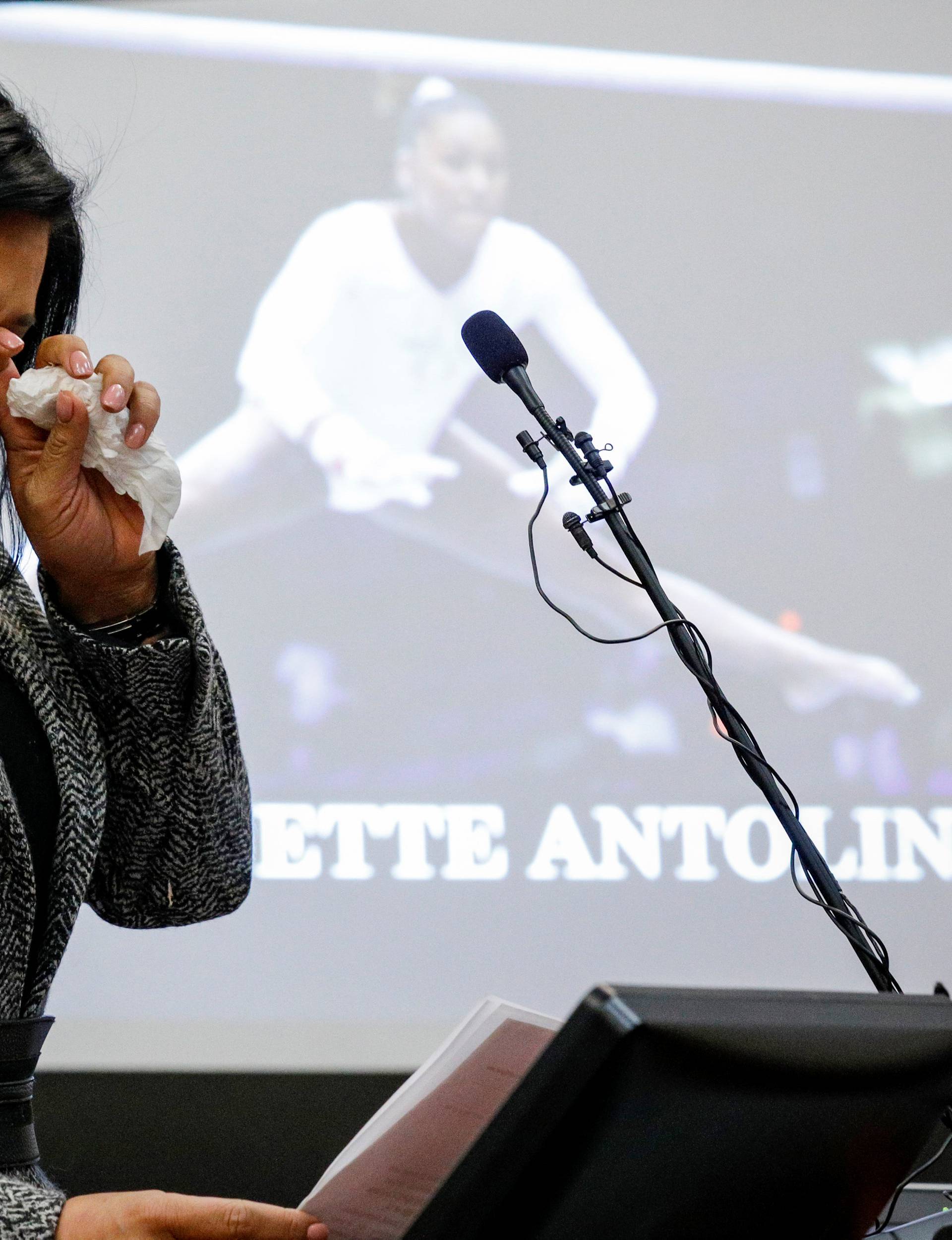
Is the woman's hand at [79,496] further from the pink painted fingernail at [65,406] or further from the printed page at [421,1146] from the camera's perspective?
the printed page at [421,1146]

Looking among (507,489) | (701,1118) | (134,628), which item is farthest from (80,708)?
(507,489)

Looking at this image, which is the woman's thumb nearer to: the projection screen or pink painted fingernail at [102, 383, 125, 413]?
pink painted fingernail at [102, 383, 125, 413]

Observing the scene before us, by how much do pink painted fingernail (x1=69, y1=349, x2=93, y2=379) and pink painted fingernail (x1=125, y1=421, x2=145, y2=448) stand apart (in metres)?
0.05

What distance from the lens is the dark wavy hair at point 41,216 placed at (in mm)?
1031

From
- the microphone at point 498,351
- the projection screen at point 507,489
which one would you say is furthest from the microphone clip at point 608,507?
the projection screen at point 507,489

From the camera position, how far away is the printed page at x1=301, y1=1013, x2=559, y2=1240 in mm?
592

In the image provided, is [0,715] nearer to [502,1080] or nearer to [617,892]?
[502,1080]

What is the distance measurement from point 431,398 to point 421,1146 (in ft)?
6.38

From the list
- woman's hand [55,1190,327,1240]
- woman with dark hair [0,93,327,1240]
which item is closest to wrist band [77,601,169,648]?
woman with dark hair [0,93,327,1240]

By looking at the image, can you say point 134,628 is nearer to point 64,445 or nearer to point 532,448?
point 64,445

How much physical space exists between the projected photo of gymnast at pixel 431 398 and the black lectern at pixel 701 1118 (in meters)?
1.82

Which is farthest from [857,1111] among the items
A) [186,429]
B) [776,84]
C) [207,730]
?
[776,84]

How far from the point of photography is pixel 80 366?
99cm

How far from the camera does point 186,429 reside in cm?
239
